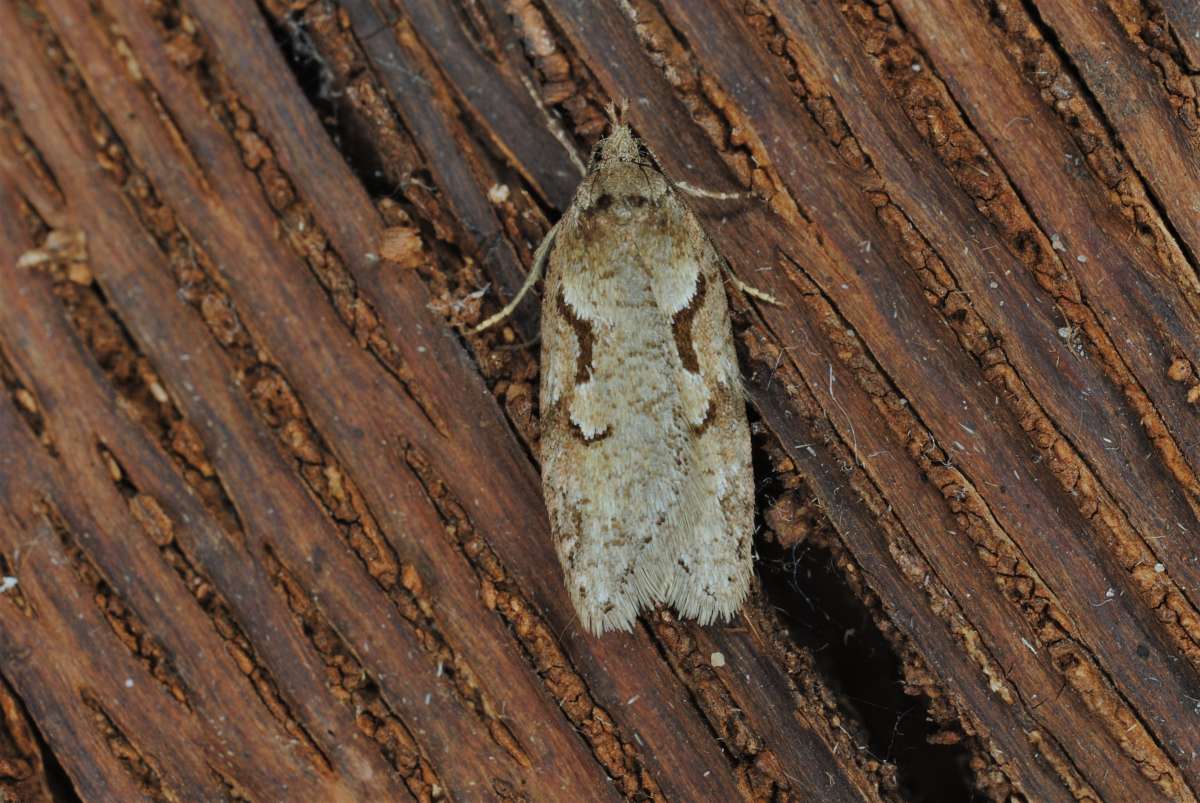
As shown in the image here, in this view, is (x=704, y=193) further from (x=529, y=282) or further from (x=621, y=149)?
(x=529, y=282)

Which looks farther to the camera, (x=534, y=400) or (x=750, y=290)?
(x=534, y=400)

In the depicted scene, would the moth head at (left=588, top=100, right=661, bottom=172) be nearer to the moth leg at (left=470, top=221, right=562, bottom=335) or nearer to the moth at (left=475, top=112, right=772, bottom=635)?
the moth at (left=475, top=112, right=772, bottom=635)

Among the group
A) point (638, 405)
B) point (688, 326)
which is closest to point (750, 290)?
point (688, 326)

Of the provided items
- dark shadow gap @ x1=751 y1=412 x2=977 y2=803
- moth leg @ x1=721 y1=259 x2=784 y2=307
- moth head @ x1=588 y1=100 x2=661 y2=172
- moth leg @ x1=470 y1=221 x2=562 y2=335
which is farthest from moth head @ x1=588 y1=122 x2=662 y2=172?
dark shadow gap @ x1=751 y1=412 x2=977 y2=803

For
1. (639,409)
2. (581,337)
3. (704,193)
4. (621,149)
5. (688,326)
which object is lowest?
(639,409)

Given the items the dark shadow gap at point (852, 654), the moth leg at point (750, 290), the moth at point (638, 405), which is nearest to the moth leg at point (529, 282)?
the moth at point (638, 405)

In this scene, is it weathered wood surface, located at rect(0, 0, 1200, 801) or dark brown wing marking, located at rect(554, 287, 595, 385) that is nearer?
weathered wood surface, located at rect(0, 0, 1200, 801)

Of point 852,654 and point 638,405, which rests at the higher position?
point 638,405
